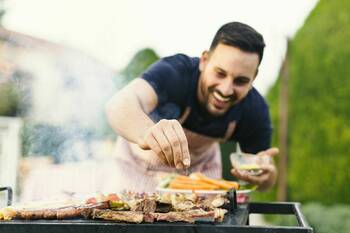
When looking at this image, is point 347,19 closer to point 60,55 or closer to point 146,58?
point 146,58

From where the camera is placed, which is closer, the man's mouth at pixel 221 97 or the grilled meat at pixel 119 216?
the grilled meat at pixel 119 216

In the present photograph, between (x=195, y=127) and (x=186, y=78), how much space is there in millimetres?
324

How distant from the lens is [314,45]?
764 centimetres

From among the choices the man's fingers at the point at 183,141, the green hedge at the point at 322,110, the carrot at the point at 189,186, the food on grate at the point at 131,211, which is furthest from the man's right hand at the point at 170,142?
the green hedge at the point at 322,110

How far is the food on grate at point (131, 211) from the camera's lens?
63.1 inches

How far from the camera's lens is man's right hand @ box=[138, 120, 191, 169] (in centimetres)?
172

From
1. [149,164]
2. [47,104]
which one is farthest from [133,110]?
[47,104]

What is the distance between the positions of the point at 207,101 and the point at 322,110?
16.9 feet

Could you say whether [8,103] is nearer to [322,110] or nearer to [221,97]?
[322,110]

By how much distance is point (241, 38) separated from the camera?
2553mm

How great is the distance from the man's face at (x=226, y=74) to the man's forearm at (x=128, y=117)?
397 mm

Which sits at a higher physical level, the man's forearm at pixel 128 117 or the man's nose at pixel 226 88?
the man's nose at pixel 226 88

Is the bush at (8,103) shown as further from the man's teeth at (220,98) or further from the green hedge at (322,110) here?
the man's teeth at (220,98)

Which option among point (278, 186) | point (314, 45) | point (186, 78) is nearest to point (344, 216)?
point (278, 186)
